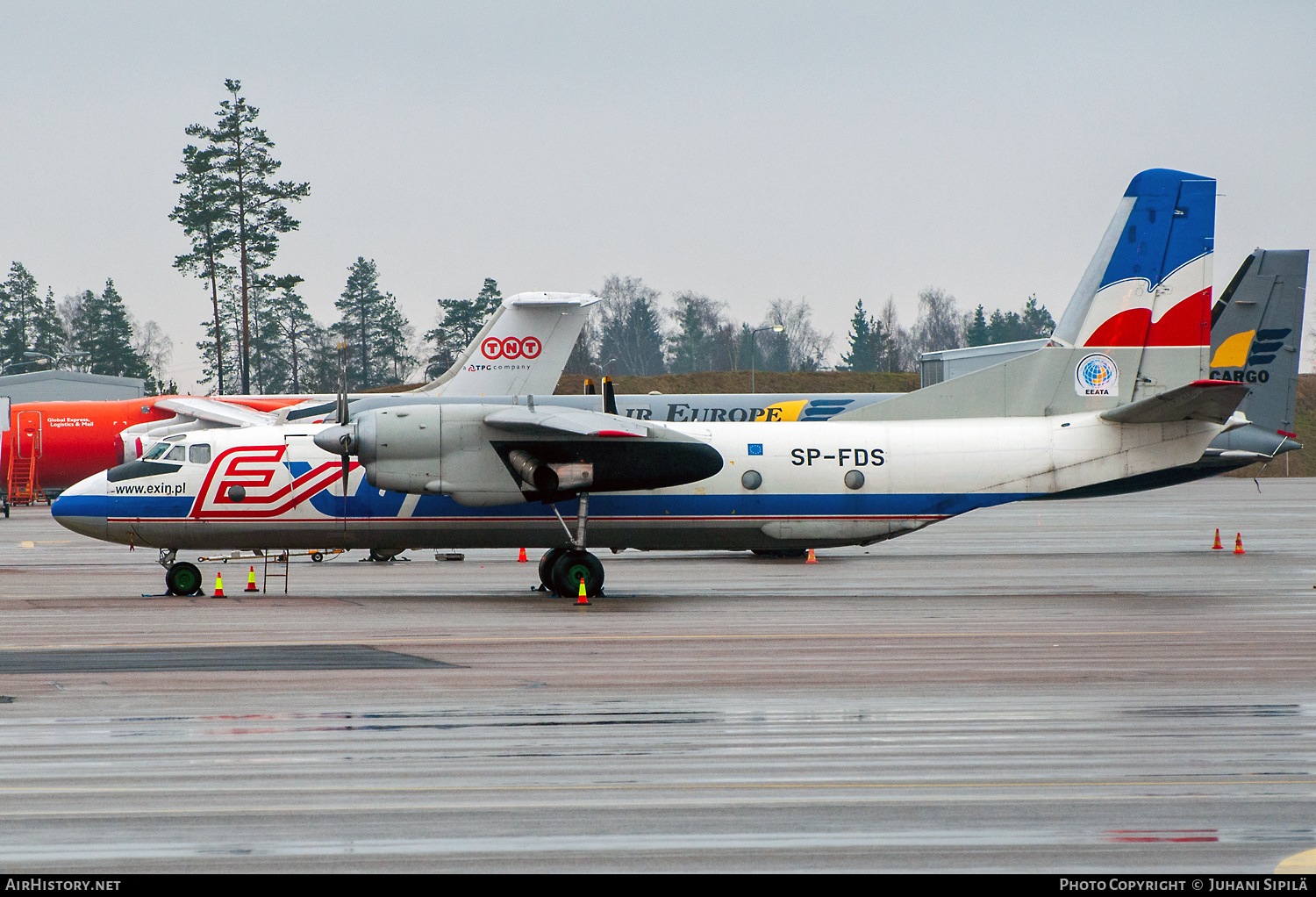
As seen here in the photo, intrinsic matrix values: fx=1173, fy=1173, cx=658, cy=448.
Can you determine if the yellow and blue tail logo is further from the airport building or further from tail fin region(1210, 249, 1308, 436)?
the airport building

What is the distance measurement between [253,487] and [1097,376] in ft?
47.7

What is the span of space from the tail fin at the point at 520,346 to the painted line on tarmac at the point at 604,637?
21747 mm

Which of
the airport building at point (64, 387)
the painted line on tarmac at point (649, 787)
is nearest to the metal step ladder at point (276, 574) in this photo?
the painted line on tarmac at point (649, 787)

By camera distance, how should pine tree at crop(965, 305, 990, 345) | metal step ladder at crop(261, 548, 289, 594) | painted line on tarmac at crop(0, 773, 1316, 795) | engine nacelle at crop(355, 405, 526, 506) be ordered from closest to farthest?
painted line on tarmac at crop(0, 773, 1316, 795) < engine nacelle at crop(355, 405, 526, 506) < metal step ladder at crop(261, 548, 289, 594) < pine tree at crop(965, 305, 990, 345)

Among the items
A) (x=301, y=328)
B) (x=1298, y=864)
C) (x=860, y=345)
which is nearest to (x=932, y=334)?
(x=860, y=345)

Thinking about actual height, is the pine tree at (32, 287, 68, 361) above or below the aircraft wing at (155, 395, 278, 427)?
above

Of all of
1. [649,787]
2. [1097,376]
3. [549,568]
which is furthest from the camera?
[1097,376]

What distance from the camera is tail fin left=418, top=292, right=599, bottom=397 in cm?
3591

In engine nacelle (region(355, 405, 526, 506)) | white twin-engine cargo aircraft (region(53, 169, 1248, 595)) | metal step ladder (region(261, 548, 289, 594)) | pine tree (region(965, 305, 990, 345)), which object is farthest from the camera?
pine tree (region(965, 305, 990, 345))

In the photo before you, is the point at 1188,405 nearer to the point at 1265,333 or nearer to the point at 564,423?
the point at 564,423

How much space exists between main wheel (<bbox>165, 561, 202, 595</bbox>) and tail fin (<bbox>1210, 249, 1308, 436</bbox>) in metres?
24.0

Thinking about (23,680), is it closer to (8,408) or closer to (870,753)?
(870,753)

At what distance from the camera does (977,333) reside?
161375mm

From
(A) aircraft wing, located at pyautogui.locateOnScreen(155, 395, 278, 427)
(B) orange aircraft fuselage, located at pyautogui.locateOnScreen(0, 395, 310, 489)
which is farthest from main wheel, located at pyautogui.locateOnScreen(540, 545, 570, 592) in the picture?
(B) orange aircraft fuselage, located at pyautogui.locateOnScreen(0, 395, 310, 489)
